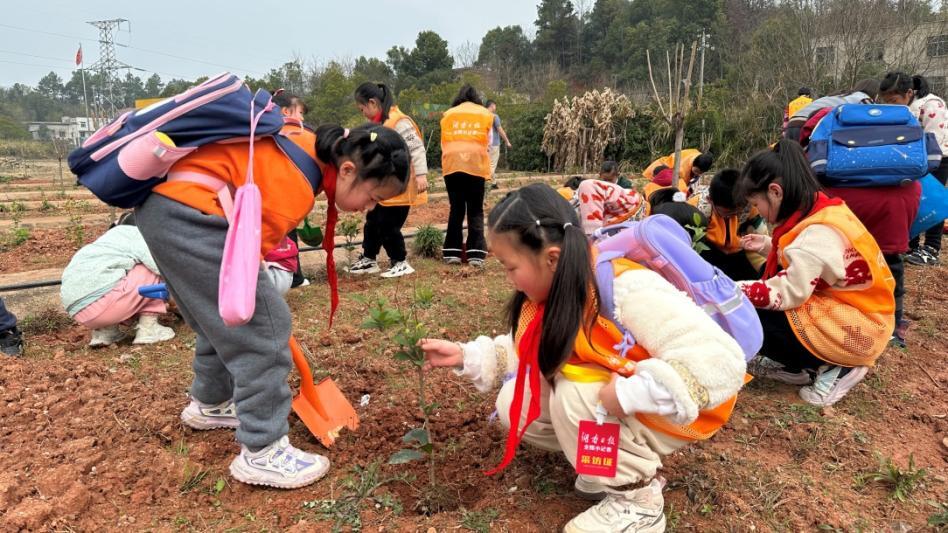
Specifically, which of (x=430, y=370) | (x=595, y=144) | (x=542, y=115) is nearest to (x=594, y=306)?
(x=430, y=370)

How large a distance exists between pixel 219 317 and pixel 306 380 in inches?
23.2

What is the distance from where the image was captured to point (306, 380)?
2344 mm

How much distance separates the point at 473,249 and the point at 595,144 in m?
12.3

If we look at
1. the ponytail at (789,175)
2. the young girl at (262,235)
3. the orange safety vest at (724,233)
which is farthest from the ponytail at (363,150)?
the orange safety vest at (724,233)

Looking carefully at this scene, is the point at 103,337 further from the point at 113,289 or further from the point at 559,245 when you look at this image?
Result: the point at 559,245

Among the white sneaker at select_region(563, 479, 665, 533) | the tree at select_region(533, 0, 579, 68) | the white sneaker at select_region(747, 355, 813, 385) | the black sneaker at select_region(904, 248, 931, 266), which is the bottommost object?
the black sneaker at select_region(904, 248, 931, 266)

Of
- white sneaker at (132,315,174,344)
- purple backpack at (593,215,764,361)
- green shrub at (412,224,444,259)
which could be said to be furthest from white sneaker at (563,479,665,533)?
green shrub at (412,224,444,259)

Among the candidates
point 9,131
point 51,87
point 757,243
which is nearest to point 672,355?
point 757,243

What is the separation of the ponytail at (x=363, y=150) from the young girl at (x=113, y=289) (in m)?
2.08

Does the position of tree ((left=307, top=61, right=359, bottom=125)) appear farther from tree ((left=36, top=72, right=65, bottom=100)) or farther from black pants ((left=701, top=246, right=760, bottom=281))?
tree ((left=36, top=72, right=65, bottom=100))

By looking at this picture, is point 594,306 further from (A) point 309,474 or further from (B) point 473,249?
(B) point 473,249

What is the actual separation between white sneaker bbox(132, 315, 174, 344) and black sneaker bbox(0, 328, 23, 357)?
1.88 feet

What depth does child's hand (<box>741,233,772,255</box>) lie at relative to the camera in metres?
3.11

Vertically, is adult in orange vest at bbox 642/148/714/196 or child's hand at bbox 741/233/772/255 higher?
adult in orange vest at bbox 642/148/714/196
